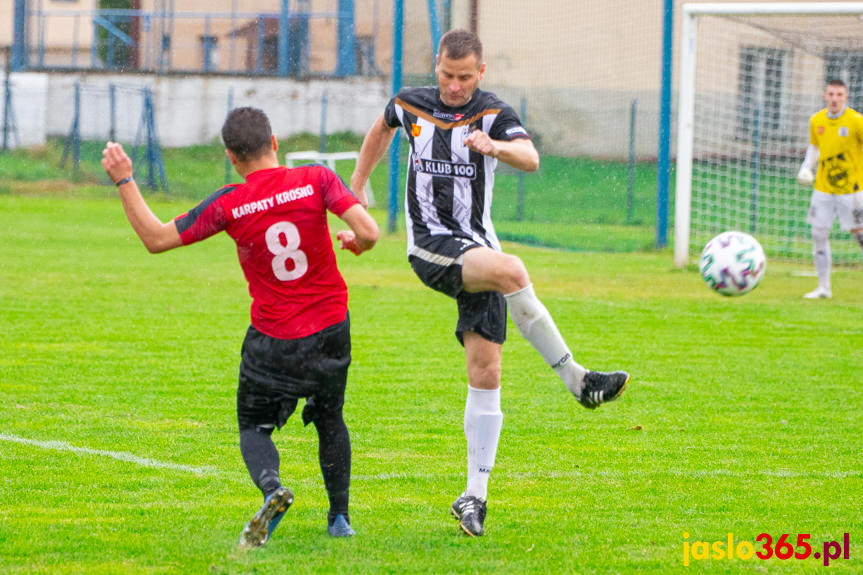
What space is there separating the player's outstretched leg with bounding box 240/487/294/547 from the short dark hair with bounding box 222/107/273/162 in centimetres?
127

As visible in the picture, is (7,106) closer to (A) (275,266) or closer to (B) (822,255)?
(B) (822,255)

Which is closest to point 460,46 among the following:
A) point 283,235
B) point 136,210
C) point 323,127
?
point 283,235

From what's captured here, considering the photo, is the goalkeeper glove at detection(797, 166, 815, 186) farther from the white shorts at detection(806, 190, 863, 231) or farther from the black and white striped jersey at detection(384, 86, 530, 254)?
the black and white striped jersey at detection(384, 86, 530, 254)

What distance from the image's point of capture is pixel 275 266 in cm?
455

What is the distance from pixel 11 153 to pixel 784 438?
82.1ft

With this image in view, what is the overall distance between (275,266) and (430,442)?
7.75 feet

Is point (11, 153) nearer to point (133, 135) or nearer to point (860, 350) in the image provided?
point (133, 135)

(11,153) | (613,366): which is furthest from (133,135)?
(613,366)

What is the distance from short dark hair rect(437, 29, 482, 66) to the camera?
5012 mm

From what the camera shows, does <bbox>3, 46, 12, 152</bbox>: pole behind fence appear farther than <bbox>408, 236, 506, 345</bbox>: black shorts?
Yes

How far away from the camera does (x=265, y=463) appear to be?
4531 millimetres

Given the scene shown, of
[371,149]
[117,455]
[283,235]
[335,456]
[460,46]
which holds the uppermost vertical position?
[460,46]

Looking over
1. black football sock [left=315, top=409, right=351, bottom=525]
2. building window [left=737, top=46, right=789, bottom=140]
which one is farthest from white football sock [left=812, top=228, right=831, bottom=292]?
black football sock [left=315, top=409, right=351, bottom=525]

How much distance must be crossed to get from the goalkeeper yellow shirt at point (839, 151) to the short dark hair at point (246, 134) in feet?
34.8
